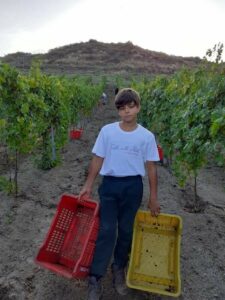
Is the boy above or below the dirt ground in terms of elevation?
above

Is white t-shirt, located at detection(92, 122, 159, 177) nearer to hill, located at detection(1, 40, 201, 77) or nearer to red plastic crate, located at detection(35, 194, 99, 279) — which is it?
red plastic crate, located at detection(35, 194, 99, 279)

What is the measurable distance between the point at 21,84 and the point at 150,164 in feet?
11.0

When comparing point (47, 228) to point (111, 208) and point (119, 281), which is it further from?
point (111, 208)

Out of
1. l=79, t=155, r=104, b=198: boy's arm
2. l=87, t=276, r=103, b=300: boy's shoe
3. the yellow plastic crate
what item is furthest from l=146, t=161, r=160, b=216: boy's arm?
l=87, t=276, r=103, b=300: boy's shoe

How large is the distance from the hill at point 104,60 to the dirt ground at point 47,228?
38809 mm

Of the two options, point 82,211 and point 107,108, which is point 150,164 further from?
point 107,108

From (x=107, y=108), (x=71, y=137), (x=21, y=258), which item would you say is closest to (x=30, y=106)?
(x=21, y=258)

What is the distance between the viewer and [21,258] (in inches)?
172

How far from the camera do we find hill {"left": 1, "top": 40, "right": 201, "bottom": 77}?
49.5 m

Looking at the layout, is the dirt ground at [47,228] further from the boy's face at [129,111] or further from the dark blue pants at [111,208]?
the boy's face at [129,111]

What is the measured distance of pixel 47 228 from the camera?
518cm

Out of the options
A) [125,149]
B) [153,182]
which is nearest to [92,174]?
[125,149]

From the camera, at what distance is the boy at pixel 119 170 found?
354cm

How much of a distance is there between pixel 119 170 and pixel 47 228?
1.96 metres
